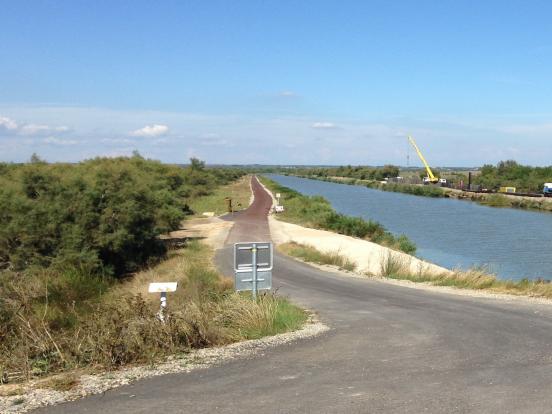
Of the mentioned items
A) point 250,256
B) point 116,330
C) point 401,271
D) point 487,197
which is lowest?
point 401,271

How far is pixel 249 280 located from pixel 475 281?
30.4ft

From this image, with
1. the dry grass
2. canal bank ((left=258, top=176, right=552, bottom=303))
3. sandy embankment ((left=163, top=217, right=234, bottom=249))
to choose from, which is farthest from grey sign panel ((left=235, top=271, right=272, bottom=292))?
sandy embankment ((left=163, top=217, right=234, bottom=249))

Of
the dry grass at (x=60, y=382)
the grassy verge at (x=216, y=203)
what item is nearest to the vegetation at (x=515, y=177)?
the grassy verge at (x=216, y=203)

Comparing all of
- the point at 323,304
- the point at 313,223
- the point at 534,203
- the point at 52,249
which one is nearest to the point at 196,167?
the point at 534,203

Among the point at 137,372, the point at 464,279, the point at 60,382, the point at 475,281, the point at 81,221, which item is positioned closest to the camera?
the point at 60,382

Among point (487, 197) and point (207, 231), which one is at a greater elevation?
point (487, 197)

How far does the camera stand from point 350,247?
114ft

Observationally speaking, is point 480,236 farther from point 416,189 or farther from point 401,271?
point 416,189

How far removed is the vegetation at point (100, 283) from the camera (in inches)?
332

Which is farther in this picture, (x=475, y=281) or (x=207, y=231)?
(x=207, y=231)

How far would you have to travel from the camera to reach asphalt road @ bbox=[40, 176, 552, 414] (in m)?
6.60

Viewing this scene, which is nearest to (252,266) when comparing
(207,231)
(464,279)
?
(464,279)

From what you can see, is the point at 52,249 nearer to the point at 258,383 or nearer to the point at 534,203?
the point at 258,383

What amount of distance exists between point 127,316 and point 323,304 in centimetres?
691
